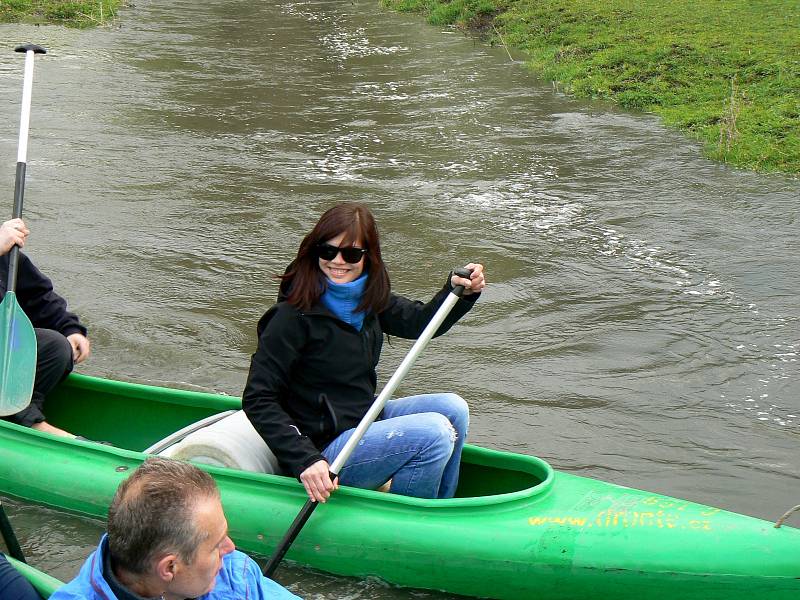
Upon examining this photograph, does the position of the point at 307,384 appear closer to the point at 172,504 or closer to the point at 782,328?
the point at 172,504

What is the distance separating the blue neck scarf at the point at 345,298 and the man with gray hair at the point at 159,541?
5.19 feet

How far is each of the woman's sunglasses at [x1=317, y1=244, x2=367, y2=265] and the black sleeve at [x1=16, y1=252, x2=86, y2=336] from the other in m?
1.68

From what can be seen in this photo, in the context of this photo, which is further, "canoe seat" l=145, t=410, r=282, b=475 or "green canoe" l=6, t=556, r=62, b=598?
"canoe seat" l=145, t=410, r=282, b=475

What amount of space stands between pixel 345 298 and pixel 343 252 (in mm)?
188

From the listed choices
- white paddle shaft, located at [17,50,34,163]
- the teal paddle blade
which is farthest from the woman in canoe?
white paddle shaft, located at [17,50,34,163]

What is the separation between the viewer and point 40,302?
4.97m

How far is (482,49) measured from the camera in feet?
54.0

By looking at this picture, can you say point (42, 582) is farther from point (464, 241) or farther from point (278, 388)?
point (464, 241)

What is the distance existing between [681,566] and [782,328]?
3.62m

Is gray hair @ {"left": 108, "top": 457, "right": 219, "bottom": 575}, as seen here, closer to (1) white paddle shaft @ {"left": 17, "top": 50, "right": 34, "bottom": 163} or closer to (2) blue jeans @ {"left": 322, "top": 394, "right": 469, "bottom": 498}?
(2) blue jeans @ {"left": 322, "top": 394, "right": 469, "bottom": 498}

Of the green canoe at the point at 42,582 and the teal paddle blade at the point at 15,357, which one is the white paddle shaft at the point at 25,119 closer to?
the teal paddle blade at the point at 15,357

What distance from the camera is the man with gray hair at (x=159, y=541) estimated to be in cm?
226

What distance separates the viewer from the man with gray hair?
89.0 inches

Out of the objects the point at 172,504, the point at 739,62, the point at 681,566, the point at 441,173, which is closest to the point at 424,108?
the point at 441,173
